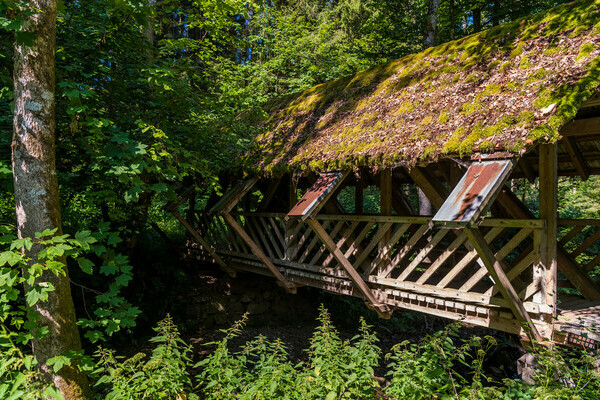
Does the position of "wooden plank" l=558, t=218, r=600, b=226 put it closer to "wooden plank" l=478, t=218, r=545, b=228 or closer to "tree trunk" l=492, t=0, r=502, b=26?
"wooden plank" l=478, t=218, r=545, b=228

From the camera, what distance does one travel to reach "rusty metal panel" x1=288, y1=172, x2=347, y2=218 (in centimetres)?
530

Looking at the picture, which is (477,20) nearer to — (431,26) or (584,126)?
(431,26)

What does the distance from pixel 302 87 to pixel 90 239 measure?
1072 centimetres

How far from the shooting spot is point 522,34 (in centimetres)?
512

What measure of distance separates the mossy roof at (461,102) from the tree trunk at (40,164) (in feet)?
10.8

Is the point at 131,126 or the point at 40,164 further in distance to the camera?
the point at 131,126

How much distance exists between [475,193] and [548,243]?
1.17 metres

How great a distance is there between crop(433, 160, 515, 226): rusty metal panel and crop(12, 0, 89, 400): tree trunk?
13.0 ft

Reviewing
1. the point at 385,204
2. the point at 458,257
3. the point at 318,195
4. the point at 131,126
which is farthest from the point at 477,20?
the point at 131,126

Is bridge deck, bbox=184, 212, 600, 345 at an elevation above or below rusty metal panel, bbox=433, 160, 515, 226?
below

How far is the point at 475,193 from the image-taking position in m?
3.72

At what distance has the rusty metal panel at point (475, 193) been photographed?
11.8 feet

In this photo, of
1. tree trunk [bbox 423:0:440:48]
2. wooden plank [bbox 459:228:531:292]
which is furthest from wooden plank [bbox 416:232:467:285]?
tree trunk [bbox 423:0:440:48]

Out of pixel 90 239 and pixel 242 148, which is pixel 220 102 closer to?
pixel 242 148
